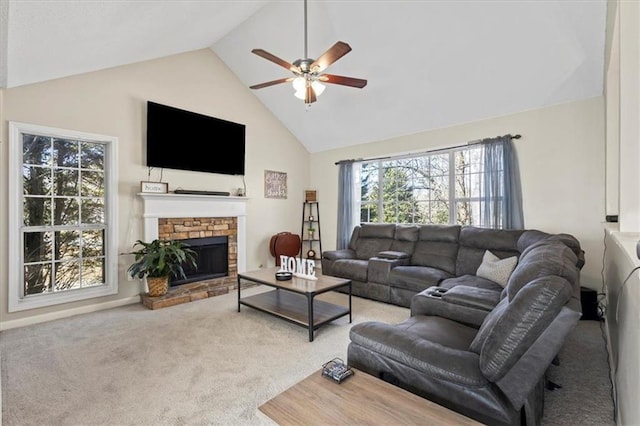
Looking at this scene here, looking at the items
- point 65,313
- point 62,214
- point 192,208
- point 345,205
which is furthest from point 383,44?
point 65,313

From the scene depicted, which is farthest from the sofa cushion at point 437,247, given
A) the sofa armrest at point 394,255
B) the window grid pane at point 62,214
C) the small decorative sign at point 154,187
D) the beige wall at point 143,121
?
the window grid pane at point 62,214

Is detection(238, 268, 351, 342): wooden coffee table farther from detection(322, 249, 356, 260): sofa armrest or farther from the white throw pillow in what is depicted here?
the white throw pillow

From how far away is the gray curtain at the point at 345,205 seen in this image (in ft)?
19.1

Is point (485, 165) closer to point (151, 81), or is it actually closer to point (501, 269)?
point (501, 269)

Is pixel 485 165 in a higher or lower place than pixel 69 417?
higher

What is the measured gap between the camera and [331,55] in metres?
2.73

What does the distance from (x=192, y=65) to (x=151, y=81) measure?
0.74 meters

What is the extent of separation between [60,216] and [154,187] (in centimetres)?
109

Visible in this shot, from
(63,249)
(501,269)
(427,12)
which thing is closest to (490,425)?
(501,269)

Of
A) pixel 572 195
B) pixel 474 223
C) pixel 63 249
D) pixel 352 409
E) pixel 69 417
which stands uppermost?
pixel 572 195

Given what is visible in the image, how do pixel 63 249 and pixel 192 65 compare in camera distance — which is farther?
pixel 192 65

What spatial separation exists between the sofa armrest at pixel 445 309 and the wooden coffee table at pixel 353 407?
4.48 ft

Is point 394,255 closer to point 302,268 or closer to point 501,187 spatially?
point 302,268

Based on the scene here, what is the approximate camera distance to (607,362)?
2.45m
